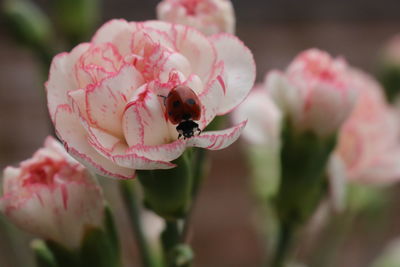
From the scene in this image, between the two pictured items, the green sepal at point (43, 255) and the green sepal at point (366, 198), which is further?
the green sepal at point (366, 198)

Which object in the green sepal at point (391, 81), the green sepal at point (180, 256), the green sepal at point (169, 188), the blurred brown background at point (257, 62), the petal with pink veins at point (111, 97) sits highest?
the blurred brown background at point (257, 62)

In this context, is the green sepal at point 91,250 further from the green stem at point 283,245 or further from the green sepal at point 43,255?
the green stem at point 283,245

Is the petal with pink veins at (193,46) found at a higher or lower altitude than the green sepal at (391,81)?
lower

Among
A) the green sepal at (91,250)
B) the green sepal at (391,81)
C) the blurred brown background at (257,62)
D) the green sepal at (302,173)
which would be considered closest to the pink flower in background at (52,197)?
the green sepal at (91,250)

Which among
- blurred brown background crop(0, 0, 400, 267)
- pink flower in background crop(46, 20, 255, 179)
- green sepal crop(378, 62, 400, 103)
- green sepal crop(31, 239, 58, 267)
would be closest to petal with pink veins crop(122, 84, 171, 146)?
pink flower in background crop(46, 20, 255, 179)

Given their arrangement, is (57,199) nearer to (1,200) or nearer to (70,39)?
(1,200)

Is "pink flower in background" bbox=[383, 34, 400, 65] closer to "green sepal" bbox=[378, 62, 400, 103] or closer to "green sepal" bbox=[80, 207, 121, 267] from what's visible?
"green sepal" bbox=[378, 62, 400, 103]

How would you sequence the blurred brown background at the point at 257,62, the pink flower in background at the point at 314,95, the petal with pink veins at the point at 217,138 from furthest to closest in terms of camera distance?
1. the blurred brown background at the point at 257,62
2. the pink flower in background at the point at 314,95
3. the petal with pink veins at the point at 217,138
